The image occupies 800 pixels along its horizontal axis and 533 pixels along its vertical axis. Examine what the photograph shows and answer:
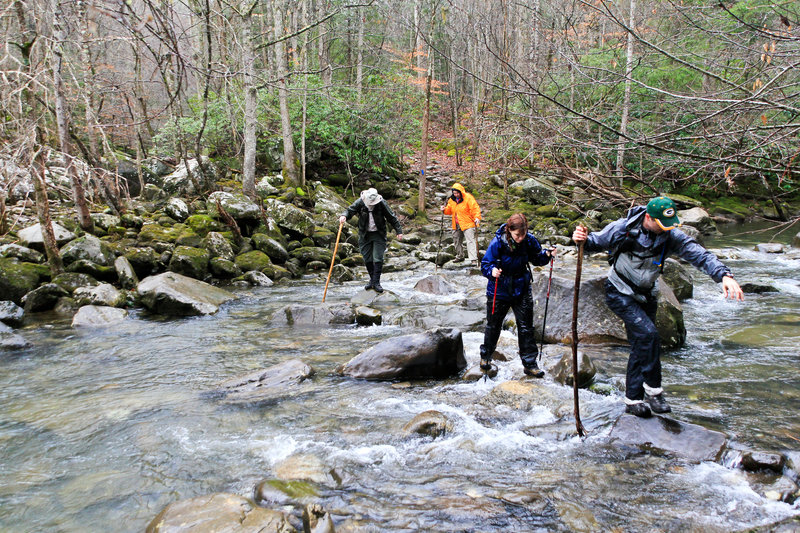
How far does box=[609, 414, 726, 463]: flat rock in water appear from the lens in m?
4.49

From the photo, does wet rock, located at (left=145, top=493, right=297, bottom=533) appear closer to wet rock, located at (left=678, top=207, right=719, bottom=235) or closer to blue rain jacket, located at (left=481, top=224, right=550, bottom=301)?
blue rain jacket, located at (left=481, top=224, right=550, bottom=301)

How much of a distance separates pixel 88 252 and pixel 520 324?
10044 mm

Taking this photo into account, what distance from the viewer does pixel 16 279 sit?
10141 millimetres

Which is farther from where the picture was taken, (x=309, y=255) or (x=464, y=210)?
(x=309, y=255)

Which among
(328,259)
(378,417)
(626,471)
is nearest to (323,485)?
(378,417)

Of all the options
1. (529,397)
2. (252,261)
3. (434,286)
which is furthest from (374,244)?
(529,397)

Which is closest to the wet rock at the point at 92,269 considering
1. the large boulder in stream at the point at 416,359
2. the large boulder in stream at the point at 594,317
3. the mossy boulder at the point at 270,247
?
the mossy boulder at the point at 270,247

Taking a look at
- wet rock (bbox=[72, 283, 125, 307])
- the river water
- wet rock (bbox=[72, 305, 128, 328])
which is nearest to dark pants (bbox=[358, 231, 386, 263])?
the river water

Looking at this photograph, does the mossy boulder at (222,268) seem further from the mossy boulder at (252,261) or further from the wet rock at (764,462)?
the wet rock at (764,462)

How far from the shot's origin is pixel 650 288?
4863mm

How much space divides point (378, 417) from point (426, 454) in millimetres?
931

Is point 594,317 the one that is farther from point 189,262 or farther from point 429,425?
point 189,262

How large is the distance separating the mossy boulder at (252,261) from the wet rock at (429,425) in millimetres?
9657

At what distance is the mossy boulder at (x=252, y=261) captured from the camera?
549 inches
